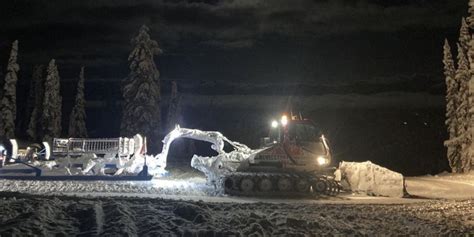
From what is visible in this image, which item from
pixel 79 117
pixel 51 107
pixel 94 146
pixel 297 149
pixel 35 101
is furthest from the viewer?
pixel 35 101

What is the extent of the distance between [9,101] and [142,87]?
23399 mm

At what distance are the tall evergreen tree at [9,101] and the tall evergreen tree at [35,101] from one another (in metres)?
11.6

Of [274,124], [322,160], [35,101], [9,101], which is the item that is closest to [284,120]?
[274,124]

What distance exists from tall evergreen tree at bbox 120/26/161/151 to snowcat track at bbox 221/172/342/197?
30.1 m

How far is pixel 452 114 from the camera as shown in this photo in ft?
160

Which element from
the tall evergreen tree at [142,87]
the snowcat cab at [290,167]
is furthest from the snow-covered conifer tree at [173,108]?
the snowcat cab at [290,167]

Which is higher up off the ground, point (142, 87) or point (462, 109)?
point (142, 87)

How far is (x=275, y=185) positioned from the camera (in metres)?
21.9

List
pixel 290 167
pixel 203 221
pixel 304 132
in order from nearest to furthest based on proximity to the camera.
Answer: pixel 203 221
pixel 290 167
pixel 304 132

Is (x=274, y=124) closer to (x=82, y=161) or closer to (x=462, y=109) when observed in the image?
(x=82, y=161)

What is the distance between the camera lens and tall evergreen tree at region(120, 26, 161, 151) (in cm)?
5056

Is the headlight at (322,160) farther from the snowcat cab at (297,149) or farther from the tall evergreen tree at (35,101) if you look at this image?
the tall evergreen tree at (35,101)

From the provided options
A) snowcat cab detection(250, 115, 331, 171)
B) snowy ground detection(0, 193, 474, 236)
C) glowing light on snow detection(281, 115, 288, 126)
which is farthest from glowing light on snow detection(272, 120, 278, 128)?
snowy ground detection(0, 193, 474, 236)

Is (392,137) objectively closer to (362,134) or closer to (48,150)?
(362,134)
